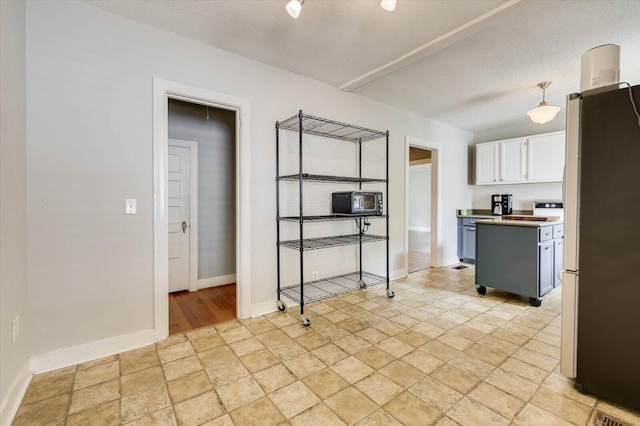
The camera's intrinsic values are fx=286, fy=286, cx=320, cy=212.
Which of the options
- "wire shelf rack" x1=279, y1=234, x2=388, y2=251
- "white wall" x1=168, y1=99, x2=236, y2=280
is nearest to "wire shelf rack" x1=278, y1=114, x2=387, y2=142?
"wire shelf rack" x1=279, y1=234, x2=388, y2=251

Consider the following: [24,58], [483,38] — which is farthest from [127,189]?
[483,38]

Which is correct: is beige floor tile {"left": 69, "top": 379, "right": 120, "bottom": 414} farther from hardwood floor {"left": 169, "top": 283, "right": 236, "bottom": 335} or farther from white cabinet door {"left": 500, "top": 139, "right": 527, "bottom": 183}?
white cabinet door {"left": 500, "top": 139, "right": 527, "bottom": 183}

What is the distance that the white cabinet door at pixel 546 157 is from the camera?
14.9 ft

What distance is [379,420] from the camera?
4.97 feet

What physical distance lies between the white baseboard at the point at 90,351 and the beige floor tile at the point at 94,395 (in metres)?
0.40

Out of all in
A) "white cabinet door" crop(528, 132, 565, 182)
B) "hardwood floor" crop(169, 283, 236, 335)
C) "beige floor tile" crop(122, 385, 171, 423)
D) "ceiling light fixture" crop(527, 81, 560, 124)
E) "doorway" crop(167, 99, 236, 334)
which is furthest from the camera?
"white cabinet door" crop(528, 132, 565, 182)

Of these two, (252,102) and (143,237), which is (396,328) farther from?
Result: (252,102)

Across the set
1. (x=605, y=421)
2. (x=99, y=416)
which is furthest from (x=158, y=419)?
(x=605, y=421)

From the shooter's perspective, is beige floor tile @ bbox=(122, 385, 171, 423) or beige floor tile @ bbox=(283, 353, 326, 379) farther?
beige floor tile @ bbox=(283, 353, 326, 379)

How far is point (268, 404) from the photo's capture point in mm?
1643

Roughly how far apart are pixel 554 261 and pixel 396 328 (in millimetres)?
2273

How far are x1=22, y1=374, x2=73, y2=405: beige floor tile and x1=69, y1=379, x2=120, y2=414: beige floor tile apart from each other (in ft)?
0.37

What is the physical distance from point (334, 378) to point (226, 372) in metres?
0.74

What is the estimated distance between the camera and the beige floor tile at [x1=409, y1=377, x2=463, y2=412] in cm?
164
